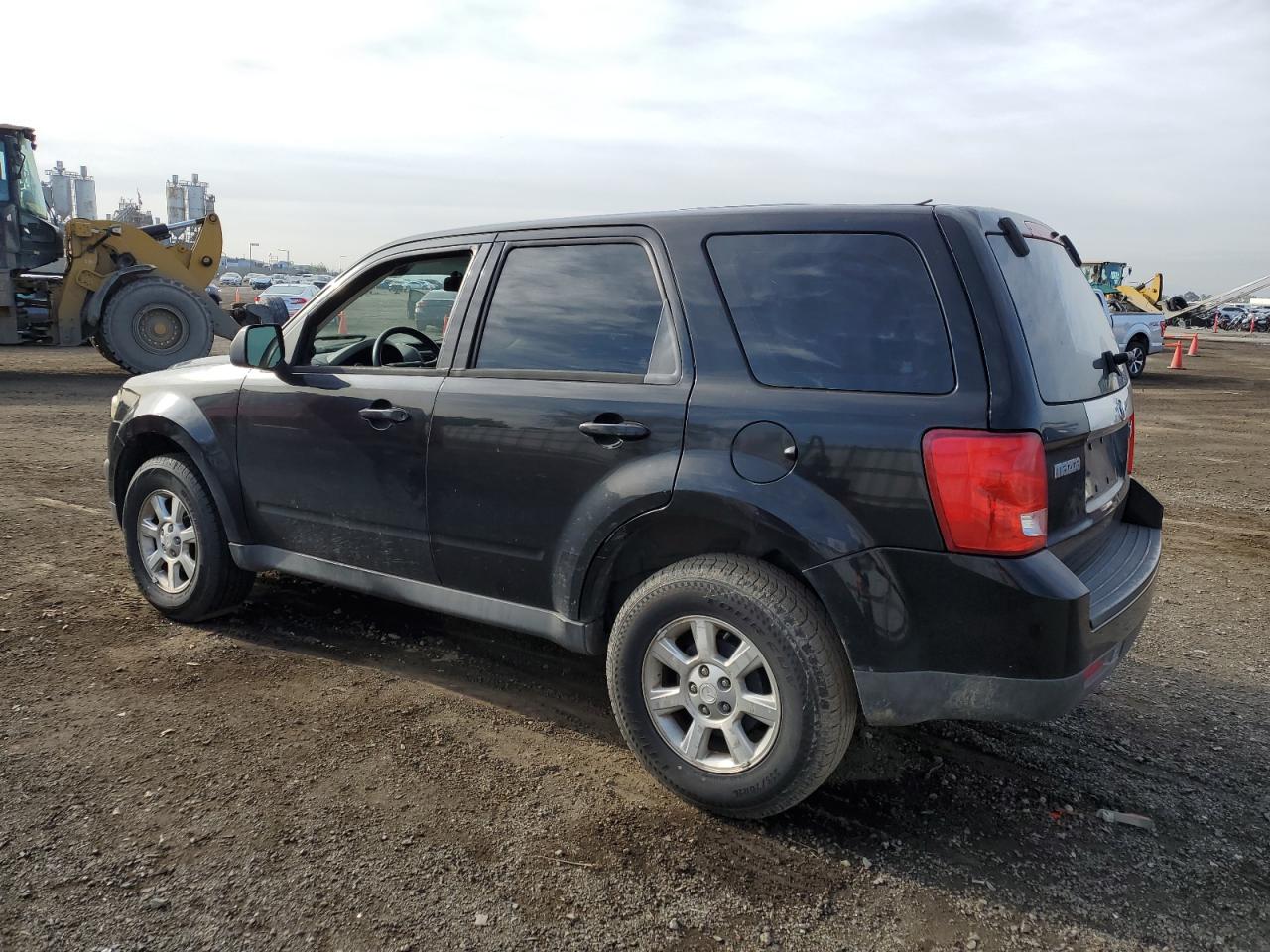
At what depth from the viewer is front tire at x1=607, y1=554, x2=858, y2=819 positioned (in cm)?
280

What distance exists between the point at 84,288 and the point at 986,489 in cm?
1539

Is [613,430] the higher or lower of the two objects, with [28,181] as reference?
lower

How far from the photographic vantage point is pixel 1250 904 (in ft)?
8.75

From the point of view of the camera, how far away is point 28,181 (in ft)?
48.5

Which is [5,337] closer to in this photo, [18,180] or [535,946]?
A: [18,180]

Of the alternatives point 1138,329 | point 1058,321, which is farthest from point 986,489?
point 1138,329

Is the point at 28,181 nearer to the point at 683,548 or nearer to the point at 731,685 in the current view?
the point at 683,548

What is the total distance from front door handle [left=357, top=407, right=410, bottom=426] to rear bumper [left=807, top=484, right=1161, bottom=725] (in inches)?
68.4

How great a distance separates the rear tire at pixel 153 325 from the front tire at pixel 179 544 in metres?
10.9

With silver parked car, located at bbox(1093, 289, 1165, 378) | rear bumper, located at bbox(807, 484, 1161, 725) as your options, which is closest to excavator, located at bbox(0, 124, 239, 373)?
rear bumper, located at bbox(807, 484, 1161, 725)

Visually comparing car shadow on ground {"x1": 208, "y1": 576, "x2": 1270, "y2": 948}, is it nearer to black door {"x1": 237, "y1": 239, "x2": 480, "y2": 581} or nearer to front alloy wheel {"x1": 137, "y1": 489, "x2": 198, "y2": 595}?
front alloy wheel {"x1": 137, "y1": 489, "x2": 198, "y2": 595}

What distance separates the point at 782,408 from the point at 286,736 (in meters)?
2.12

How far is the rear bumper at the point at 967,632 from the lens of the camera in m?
2.61

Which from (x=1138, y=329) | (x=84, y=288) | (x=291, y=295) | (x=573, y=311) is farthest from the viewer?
(x=291, y=295)
